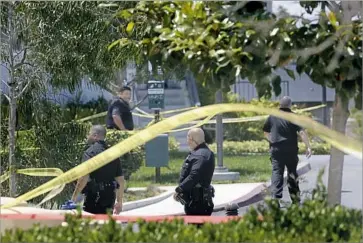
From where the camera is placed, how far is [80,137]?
10.6 m

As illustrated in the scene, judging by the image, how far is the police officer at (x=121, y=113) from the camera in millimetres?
9602

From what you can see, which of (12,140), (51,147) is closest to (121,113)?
(51,147)

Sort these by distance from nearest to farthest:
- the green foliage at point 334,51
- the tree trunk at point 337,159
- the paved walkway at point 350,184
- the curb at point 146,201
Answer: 1. the green foliage at point 334,51
2. the tree trunk at point 337,159
3. the paved walkway at point 350,184
4. the curb at point 146,201

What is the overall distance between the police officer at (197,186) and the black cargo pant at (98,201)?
0.65m

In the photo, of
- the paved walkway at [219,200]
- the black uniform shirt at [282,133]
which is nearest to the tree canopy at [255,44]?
the black uniform shirt at [282,133]

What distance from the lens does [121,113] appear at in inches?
389

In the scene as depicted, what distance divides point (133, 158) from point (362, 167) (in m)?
6.67

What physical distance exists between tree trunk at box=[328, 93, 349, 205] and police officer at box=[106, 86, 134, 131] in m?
3.52

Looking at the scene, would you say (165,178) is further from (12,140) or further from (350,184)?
(350,184)

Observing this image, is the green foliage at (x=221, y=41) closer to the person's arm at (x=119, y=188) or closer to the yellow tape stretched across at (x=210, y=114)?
the yellow tape stretched across at (x=210, y=114)

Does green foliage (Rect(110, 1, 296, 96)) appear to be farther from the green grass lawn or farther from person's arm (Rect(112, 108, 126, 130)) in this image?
the green grass lawn

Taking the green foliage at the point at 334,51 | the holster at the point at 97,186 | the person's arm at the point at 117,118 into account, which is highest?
the green foliage at the point at 334,51

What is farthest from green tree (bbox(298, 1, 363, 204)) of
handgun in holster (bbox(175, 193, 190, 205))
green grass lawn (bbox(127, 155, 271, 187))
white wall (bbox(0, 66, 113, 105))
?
green grass lawn (bbox(127, 155, 271, 187))

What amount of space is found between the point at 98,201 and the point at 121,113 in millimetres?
1622
